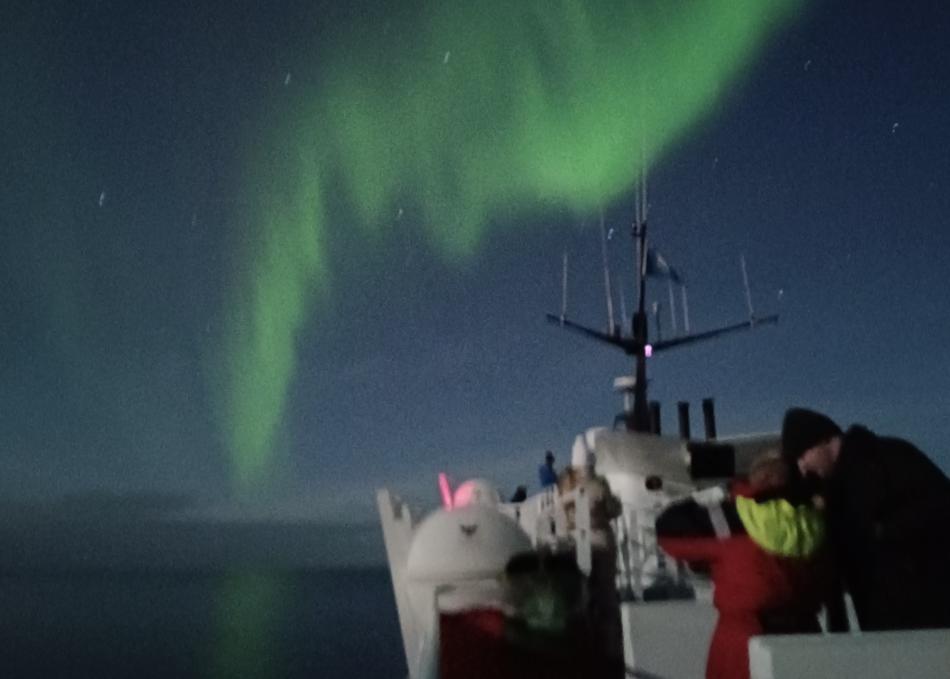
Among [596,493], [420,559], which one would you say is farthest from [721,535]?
[596,493]

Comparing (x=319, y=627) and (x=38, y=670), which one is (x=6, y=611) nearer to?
(x=319, y=627)

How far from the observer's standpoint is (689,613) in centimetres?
588

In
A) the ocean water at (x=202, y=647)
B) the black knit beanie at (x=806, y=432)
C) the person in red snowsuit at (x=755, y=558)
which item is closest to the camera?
the person in red snowsuit at (x=755, y=558)

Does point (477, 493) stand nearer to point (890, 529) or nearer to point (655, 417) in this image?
point (655, 417)

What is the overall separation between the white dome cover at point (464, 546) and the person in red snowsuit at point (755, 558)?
1.51 metres

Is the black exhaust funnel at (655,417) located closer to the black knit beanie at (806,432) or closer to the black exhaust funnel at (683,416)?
the black exhaust funnel at (683,416)

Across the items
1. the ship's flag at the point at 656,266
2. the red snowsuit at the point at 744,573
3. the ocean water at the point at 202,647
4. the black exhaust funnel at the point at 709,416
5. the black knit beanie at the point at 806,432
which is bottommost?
the ocean water at the point at 202,647

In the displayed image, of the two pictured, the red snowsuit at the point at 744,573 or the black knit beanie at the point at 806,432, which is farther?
the black knit beanie at the point at 806,432

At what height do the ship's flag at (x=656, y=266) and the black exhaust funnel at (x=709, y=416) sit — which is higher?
the ship's flag at (x=656, y=266)

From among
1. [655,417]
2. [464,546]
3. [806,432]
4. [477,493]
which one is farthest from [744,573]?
[655,417]

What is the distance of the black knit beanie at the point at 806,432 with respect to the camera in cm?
495

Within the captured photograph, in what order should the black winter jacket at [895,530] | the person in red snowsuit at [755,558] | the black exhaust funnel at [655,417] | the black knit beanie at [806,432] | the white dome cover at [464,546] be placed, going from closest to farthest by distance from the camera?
the black winter jacket at [895,530] → the person in red snowsuit at [755,558] → the black knit beanie at [806,432] → the white dome cover at [464,546] → the black exhaust funnel at [655,417]

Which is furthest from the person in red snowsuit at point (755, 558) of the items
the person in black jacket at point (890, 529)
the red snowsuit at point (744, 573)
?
the person in black jacket at point (890, 529)

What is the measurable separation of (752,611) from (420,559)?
2.31m
